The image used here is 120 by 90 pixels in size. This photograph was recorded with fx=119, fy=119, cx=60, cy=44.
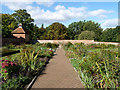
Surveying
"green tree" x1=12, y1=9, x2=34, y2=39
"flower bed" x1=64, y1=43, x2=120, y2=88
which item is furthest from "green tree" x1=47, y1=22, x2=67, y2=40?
"flower bed" x1=64, y1=43, x2=120, y2=88

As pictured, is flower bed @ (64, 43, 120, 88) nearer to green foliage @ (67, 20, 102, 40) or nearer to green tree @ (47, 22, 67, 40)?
green tree @ (47, 22, 67, 40)

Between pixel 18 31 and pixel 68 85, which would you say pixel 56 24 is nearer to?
pixel 18 31

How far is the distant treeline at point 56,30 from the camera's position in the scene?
3828 centimetres

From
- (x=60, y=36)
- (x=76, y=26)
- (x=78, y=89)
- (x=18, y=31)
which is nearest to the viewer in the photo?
(x=78, y=89)

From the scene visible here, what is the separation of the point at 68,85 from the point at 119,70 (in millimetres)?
2389

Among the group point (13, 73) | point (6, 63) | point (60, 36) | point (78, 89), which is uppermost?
point (60, 36)

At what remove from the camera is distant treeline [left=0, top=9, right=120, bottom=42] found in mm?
38281

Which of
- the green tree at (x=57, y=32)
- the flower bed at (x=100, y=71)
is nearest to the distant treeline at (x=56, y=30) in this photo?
the green tree at (x=57, y=32)

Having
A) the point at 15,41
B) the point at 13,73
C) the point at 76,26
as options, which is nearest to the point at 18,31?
the point at 15,41

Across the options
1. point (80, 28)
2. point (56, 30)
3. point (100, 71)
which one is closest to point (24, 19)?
point (56, 30)

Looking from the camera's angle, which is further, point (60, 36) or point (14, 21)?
point (60, 36)

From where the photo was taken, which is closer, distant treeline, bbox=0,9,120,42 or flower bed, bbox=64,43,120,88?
flower bed, bbox=64,43,120,88

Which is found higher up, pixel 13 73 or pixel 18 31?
pixel 18 31

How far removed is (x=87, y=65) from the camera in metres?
5.96
